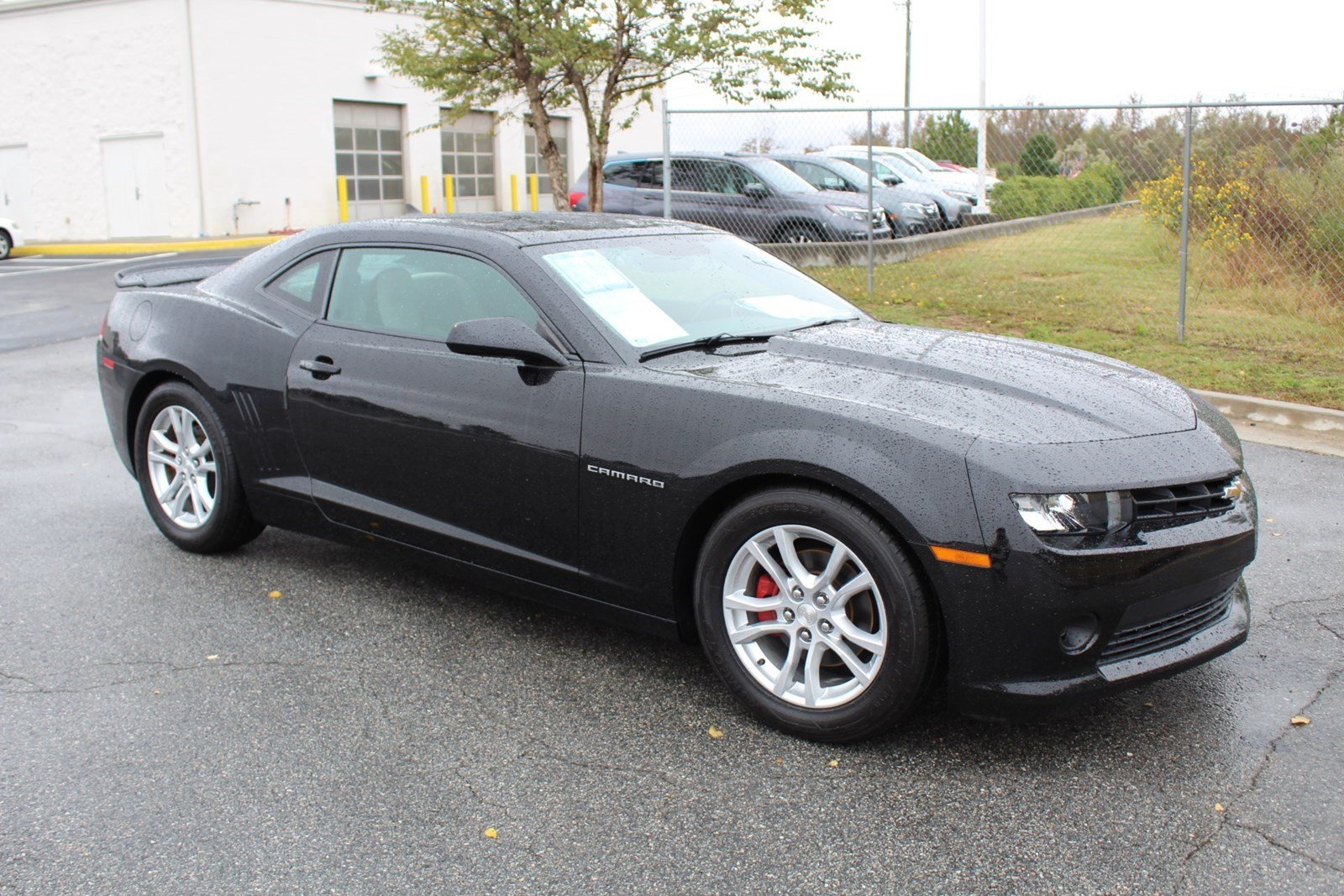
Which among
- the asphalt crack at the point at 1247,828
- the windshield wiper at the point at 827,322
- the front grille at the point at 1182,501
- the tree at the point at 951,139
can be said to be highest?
the tree at the point at 951,139

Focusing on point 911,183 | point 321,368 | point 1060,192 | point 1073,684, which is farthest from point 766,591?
point 911,183

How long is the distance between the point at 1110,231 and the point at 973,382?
8839 mm

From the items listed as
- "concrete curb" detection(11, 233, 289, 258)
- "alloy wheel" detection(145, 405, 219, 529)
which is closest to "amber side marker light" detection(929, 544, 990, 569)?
"alloy wheel" detection(145, 405, 219, 529)

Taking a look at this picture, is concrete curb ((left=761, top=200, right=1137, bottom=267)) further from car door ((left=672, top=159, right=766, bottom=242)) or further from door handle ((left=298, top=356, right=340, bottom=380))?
door handle ((left=298, top=356, right=340, bottom=380))

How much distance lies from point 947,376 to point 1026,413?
34 centimetres

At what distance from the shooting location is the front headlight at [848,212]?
14766 mm

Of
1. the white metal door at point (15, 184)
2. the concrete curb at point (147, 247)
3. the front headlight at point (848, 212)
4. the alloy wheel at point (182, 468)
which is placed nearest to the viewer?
the alloy wheel at point (182, 468)

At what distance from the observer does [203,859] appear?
9.80 ft

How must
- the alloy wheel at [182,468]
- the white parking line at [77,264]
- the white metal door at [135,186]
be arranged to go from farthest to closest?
the white metal door at [135,186] → the white parking line at [77,264] → the alloy wheel at [182,468]

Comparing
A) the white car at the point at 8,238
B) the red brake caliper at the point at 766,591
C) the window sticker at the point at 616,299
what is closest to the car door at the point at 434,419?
the window sticker at the point at 616,299

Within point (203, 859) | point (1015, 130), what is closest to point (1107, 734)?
point (203, 859)

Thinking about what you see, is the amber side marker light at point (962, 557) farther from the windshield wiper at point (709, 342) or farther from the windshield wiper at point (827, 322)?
the windshield wiper at point (827, 322)

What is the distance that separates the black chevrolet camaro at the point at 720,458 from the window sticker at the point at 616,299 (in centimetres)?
1

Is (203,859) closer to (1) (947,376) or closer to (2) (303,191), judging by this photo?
(1) (947,376)
